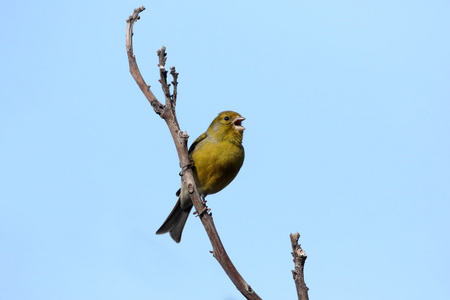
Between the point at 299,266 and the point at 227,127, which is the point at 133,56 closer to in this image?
the point at 227,127

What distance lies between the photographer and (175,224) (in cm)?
698

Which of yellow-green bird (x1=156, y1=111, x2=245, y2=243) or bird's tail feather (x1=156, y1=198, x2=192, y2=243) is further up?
yellow-green bird (x1=156, y1=111, x2=245, y2=243)

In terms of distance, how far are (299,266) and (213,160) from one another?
222cm

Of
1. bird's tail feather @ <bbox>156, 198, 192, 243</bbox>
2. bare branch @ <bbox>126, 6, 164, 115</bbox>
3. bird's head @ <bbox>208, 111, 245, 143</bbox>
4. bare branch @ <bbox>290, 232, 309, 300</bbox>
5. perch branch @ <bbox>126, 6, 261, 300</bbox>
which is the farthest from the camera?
bird's tail feather @ <bbox>156, 198, 192, 243</bbox>

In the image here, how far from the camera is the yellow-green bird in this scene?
20.9ft

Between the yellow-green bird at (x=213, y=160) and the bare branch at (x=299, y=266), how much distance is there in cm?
214

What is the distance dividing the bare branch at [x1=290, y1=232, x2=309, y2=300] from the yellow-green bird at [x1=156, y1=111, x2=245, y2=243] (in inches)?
84.2

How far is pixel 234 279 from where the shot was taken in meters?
4.87

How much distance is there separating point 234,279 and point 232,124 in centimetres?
244

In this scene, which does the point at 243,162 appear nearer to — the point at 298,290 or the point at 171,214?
the point at 171,214

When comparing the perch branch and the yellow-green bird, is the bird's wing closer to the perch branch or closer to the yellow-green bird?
the yellow-green bird

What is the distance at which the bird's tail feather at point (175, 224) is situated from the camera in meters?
6.96

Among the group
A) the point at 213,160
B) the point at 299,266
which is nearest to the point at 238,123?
the point at 213,160

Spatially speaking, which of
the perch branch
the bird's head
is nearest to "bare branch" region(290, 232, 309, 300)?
the perch branch
